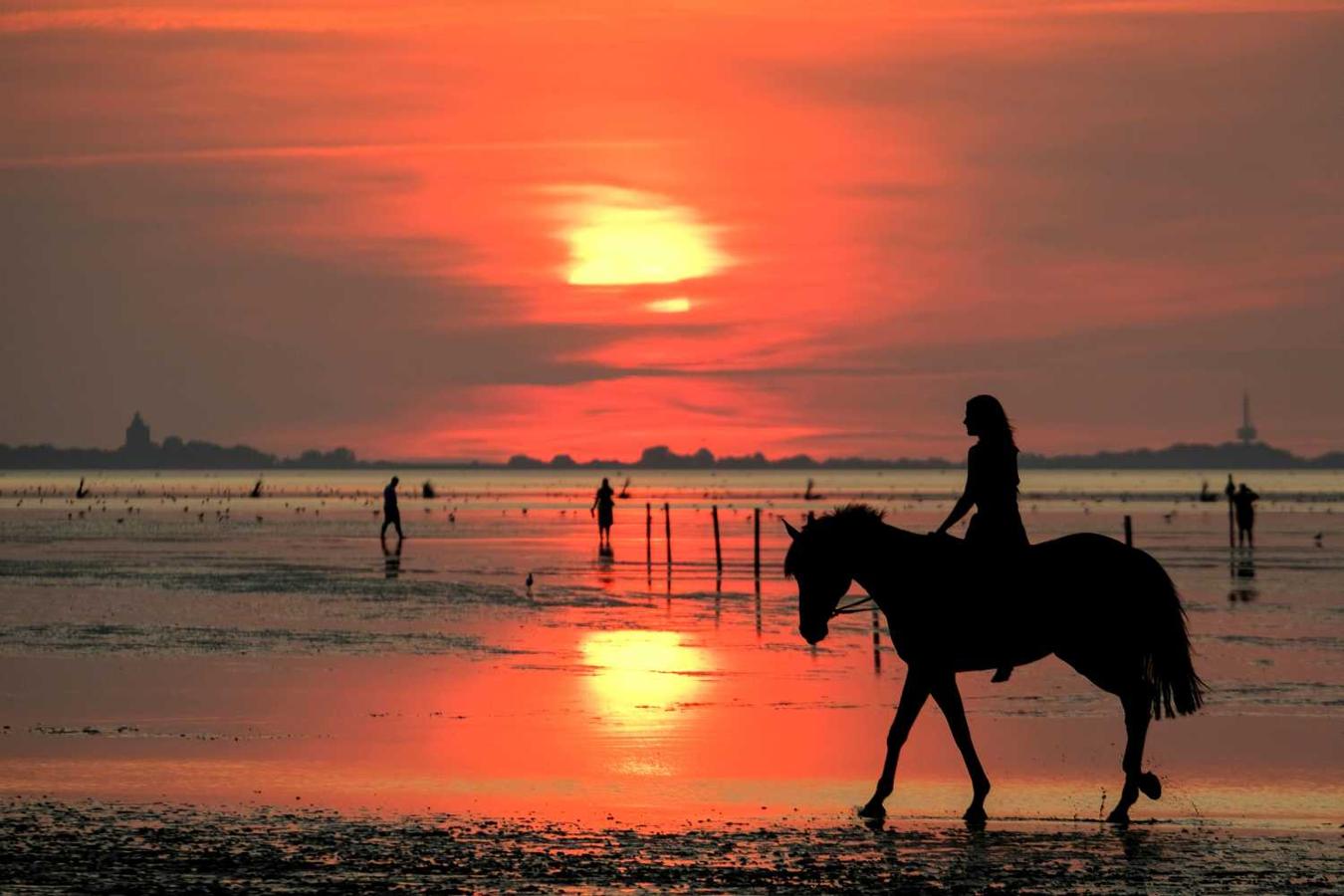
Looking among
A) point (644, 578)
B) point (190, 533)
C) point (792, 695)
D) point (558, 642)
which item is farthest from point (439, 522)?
point (792, 695)

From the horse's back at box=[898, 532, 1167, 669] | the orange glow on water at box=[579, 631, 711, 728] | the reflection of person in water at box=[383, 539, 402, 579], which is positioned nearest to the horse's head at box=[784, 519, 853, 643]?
the horse's back at box=[898, 532, 1167, 669]

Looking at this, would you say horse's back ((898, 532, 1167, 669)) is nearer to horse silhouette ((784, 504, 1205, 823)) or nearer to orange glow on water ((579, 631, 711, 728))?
horse silhouette ((784, 504, 1205, 823))

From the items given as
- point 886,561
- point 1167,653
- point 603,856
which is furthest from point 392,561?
point 603,856

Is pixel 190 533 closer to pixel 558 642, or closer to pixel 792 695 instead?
pixel 558 642

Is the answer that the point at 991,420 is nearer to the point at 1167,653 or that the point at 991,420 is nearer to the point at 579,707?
the point at 1167,653

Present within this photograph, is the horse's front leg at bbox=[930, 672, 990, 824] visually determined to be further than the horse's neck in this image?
No

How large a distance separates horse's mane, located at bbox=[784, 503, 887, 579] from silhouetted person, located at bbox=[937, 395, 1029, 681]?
0.52 meters

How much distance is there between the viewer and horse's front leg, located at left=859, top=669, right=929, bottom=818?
12477mm

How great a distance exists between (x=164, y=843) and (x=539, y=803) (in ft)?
9.07

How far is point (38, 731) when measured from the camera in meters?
16.1

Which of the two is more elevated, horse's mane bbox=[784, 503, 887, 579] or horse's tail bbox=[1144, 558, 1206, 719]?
horse's mane bbox=[784, 503, 887, 579]

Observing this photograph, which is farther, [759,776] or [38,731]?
[38,731]

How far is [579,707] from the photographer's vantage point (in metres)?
18.5

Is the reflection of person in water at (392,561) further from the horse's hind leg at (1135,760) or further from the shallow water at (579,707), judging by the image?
the horse's hind leg at (1135,760)
